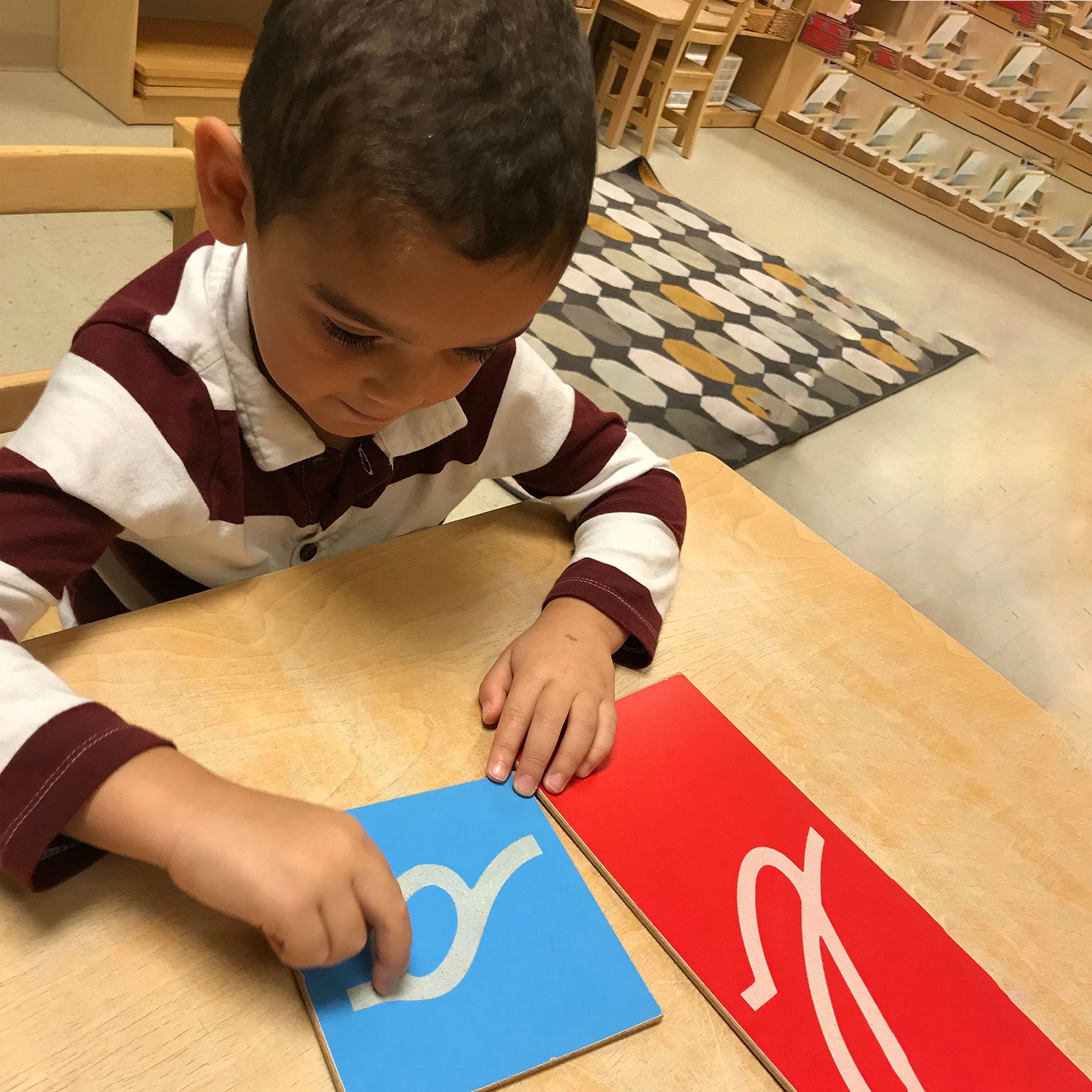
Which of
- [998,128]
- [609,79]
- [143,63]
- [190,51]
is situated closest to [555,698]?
[143,63]

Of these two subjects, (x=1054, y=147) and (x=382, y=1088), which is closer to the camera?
(x=382, y=1088)

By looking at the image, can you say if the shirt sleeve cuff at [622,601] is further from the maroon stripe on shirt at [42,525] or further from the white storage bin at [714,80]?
the white storage bin at [714,80]

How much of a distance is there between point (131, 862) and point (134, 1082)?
0.31 feet

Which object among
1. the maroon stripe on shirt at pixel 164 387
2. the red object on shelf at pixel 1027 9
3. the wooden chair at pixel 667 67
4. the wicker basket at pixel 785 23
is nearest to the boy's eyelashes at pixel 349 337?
the maroon stripe on shirt at pixel 164 387

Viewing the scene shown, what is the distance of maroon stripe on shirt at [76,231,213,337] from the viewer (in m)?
0.50

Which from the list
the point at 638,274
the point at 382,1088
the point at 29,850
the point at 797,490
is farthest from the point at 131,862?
the point at 638,274

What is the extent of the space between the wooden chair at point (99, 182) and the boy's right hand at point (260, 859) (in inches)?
16.8

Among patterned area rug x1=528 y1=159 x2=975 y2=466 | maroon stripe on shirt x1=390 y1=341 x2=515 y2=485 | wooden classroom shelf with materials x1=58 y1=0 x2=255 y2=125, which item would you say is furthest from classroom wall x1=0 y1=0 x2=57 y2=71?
maroon stripe on shirt x1=390 y1=341 x2=515 y2=485

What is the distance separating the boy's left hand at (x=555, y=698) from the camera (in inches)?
20.0

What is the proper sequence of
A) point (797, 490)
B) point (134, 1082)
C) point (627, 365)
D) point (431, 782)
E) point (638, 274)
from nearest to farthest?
point (134, 1082) → point (431, 782) → point (797, 490) → point (627, 365) → point (638, 274)

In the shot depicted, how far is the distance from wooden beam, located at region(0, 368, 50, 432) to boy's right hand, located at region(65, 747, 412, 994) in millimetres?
475

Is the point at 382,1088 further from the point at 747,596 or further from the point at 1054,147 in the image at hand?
the point at 1054,147

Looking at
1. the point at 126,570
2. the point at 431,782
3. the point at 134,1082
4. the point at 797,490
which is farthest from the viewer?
the point at 797,490

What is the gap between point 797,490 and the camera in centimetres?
202
